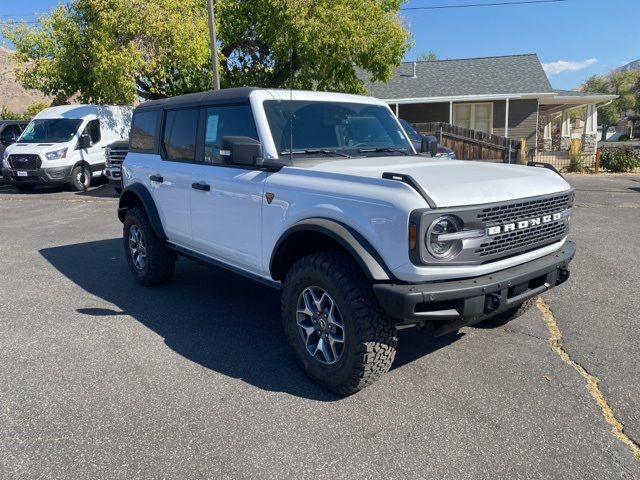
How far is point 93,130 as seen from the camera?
49.5 feet

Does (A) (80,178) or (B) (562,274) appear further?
(A) (80,178)

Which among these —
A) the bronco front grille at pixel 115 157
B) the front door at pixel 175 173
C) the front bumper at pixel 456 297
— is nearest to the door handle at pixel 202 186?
the front door at pixel 175 173

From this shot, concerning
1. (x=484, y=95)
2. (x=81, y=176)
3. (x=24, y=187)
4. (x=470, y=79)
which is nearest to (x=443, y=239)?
(x=81, y=176)

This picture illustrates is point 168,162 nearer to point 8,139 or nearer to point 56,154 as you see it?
point 56,154

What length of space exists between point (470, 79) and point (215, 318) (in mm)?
21148

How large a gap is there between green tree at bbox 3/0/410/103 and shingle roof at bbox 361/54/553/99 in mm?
5446

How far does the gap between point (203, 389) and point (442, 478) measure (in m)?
1.65

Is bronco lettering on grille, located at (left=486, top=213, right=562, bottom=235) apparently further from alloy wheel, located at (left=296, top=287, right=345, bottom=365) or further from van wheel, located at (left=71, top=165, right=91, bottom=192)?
van wheel, located at (left=71, top=165, right=91, bottom=192)

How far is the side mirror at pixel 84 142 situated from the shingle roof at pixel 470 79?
12920 millimetres

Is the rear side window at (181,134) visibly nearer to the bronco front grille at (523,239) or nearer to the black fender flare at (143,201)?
the black fender flare at (143,201)

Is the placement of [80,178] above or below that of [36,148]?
below

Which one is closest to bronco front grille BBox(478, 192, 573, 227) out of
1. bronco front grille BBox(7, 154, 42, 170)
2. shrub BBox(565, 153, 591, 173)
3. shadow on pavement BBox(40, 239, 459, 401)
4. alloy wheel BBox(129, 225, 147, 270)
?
shadow on pavement BBox(40, 239, 459, 401)

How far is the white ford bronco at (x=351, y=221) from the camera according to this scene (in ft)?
A: 9.59

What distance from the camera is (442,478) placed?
8.44 feet
